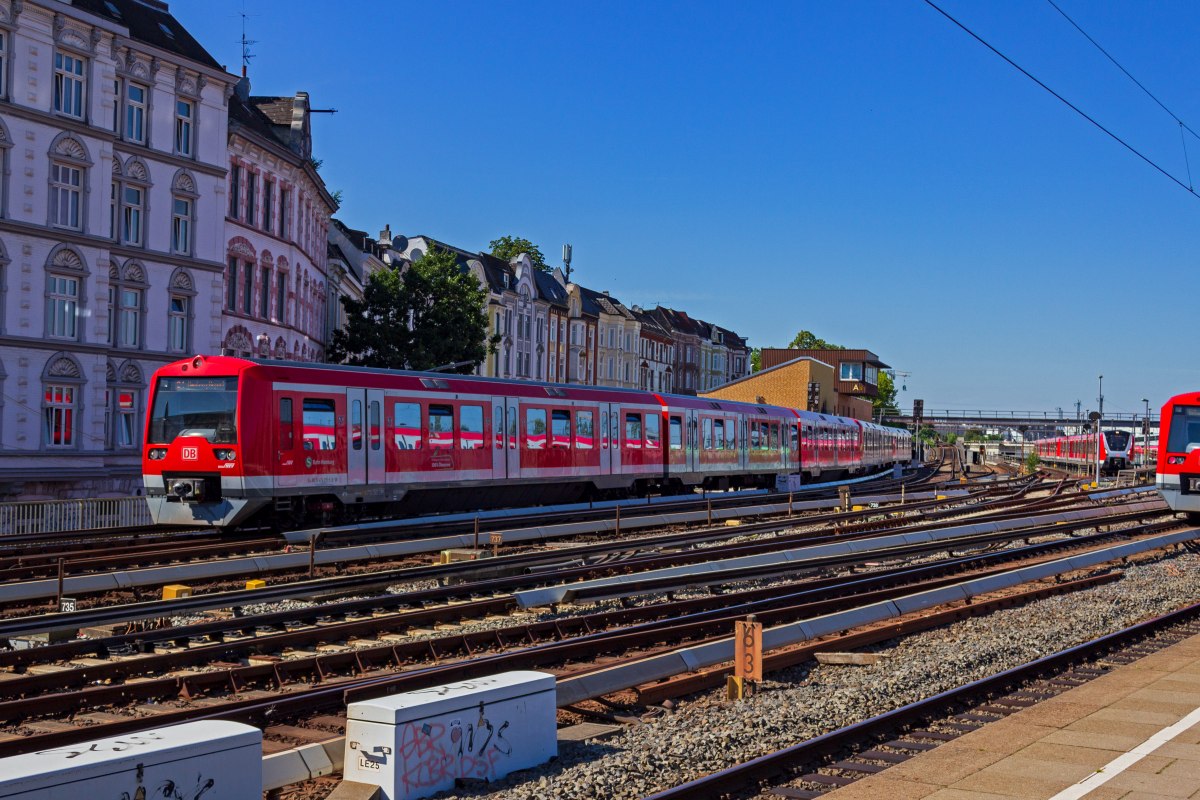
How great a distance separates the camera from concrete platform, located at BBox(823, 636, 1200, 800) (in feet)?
25.9

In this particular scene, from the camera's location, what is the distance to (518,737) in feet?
28.2

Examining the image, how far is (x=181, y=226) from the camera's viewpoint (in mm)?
40094

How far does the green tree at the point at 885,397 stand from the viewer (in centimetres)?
14438

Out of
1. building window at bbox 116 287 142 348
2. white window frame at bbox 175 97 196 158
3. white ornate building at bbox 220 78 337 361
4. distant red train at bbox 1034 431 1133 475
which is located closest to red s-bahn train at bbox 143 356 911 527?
white ornate building at bbox 220 78 337 361

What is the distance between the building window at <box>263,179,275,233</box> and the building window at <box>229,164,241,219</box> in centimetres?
231

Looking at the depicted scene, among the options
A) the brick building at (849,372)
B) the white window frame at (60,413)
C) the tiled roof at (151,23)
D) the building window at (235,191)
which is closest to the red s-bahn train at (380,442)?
the white window frame at (60,413)

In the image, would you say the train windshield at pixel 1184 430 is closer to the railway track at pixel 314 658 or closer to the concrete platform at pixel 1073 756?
the railway track at pixel 314 658

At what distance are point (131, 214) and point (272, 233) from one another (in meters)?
7.98

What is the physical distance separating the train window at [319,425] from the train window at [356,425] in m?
0.48

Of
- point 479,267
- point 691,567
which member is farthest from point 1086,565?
point 479,267

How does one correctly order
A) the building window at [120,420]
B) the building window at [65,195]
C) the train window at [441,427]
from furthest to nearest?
the building window at [120,420]
the building window at [65,195]
the train window at [441,427]

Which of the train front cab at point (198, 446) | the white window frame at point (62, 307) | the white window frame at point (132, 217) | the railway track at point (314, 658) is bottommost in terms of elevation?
the railway track at point (314, 658)

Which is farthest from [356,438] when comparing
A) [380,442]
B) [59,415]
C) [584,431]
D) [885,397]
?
[885,397]

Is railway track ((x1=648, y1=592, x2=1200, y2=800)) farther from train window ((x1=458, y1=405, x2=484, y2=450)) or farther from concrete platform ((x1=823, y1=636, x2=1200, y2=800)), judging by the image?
train window ((x1=458, y1=405, x2=484, y2=450))
